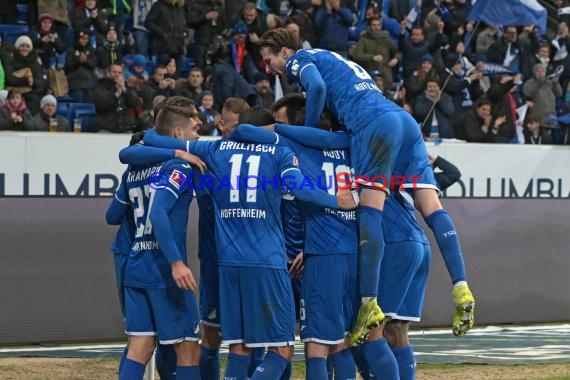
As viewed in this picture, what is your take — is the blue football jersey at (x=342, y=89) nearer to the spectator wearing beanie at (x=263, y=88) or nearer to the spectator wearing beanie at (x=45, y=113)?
the spectator wearing beanie at (x=45, y=113)

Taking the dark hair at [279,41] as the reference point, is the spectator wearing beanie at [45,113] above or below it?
below

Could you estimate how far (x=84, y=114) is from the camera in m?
15.6

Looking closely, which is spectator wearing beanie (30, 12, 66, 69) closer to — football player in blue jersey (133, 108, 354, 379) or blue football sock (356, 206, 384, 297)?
football player in blue jersey (133, 108, 354, 379)

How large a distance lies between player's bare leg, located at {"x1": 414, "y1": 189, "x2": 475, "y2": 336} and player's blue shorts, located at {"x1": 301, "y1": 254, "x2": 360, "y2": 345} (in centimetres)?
72

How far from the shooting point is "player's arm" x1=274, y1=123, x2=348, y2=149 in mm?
7691

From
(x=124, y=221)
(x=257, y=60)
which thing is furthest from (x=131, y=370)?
(x=257, y=60)

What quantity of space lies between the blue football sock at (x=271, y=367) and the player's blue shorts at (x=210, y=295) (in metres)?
0.86

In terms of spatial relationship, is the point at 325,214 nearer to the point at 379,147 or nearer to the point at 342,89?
the point at 379,147

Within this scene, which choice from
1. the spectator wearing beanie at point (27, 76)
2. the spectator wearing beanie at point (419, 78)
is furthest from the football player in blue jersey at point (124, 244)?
the spectator wearing beanie at point (419, 78)

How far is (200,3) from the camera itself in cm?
1719

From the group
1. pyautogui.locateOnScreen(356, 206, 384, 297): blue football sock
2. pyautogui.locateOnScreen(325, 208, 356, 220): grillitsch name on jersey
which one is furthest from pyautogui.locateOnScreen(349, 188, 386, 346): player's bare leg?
pyautogui.locateOnScreen(325, 208, 356, 220): grillitsch name on jersey

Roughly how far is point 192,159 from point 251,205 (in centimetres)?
52

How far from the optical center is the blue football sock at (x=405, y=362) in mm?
8219

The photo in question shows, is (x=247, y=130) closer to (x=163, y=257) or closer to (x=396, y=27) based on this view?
(x=163, y=257)
